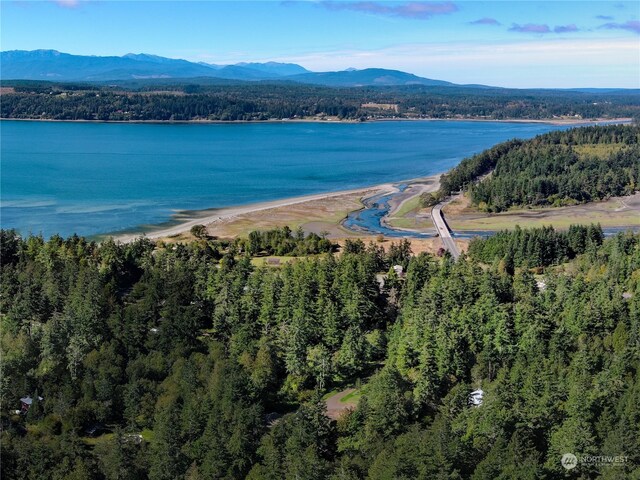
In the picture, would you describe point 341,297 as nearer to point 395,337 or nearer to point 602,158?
point 395,337

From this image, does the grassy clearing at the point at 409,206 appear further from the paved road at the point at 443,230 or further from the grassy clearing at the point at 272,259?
the grassy clearing at the point at 272,259

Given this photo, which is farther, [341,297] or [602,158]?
[602,158]

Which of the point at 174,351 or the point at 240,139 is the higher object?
the point at 240,139

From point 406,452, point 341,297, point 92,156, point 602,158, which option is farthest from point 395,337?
point 92,156

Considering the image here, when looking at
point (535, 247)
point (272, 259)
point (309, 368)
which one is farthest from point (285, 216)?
point (309, 368)

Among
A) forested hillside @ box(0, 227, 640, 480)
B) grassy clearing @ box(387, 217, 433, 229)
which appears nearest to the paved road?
grassy clearing @ box(387, 217, 433, 229)

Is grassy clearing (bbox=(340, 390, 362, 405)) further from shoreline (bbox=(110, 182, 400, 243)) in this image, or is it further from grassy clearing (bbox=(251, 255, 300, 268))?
shoreline (bbox=(110, 182, 400, 243))

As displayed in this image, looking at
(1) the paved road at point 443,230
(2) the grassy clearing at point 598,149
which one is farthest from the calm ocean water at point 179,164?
(2) the grassy clearing at point 598,149

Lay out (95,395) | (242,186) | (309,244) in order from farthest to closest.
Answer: (242,186) < (309,244) < (95,395)
